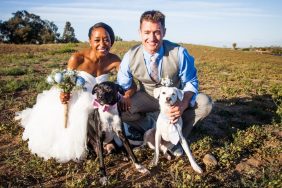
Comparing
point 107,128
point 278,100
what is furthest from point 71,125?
point 278,100

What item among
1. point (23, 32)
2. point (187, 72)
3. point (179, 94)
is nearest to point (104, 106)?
point (179, 94)

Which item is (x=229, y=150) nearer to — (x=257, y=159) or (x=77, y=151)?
→ (x=257, y=159)

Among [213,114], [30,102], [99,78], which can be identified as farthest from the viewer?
[30,102]

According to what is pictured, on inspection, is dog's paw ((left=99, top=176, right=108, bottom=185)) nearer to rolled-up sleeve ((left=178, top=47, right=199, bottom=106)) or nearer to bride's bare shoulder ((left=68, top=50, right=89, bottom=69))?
rolled-up sleeve ((left=178, top=47, right=199, bottom=106))

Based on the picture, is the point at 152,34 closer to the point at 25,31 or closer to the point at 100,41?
the point at 100,41

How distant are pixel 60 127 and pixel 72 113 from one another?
0.38 metres

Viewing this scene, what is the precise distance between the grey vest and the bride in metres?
0.67

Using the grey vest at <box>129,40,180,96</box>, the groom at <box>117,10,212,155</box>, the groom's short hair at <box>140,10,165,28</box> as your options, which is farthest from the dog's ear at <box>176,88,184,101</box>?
the groom's short hair at <box>140,10,165,28</box>

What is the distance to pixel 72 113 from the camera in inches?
220

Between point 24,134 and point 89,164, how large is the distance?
6.13 ft

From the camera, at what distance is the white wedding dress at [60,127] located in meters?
5.46

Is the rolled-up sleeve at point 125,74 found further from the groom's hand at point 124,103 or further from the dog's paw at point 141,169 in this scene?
the dog's paw at point 141,169

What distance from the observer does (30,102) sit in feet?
28.8

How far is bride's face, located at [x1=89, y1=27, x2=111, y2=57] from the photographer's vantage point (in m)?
5.83
